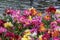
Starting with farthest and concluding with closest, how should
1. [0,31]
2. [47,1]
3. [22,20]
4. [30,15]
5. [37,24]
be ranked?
1. [47,1]
2. [30,15]
3. [22,20]
4. [37,24]
5. [0,31]

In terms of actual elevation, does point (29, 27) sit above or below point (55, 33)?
below

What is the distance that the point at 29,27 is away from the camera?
3424mm

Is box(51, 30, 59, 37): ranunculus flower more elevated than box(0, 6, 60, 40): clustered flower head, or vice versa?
box(51, 30, 59, 37): ranunculus flower

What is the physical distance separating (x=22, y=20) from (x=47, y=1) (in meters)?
5.04

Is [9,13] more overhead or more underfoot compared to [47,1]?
more overhead

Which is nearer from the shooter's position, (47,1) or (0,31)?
(0,31)

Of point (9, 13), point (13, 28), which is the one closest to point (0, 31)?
point (13, 28)

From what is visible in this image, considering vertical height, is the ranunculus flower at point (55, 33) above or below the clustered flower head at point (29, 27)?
above

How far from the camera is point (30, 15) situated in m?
3.85

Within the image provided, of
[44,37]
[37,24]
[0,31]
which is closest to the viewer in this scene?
[44,37]

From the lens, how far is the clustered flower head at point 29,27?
289 centimetres

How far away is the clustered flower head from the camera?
289cm

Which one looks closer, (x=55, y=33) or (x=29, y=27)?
(x=55, y=33)

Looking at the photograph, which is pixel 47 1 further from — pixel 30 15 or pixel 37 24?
pixel 37 24
